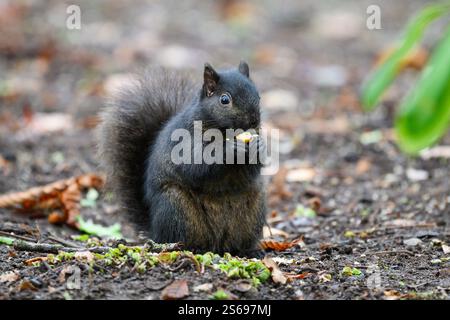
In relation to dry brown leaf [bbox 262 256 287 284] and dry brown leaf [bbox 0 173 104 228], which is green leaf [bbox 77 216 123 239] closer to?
dry brown leaf [bbox 0 173 104 228]

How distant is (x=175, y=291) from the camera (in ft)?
9.07

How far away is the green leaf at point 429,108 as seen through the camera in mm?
1437

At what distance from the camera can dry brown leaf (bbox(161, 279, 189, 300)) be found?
272cm

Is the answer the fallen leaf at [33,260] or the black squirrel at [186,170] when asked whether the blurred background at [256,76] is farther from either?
the fallen leaf at [33,260]

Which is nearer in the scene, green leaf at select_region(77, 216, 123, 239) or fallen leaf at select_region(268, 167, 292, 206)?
green leaf at select_region(77, 216, 123, 239)

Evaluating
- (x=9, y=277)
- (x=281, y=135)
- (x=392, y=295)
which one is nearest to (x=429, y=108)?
(x=392, y=295)

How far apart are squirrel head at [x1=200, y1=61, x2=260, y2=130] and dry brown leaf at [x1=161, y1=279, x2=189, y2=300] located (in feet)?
3.36

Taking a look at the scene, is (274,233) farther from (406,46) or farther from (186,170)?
(406,46)

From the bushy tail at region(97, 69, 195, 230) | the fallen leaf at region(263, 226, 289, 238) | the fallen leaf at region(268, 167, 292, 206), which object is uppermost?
the bushy tail at region(97, 69, 195, 230)

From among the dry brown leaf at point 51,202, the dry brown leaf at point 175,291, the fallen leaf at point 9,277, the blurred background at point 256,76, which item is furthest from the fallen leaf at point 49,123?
the dry brown leaf at point 175,291

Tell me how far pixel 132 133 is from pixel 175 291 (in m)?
1.70

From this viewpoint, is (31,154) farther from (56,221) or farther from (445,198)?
(445,198)

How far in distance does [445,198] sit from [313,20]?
6.08 m

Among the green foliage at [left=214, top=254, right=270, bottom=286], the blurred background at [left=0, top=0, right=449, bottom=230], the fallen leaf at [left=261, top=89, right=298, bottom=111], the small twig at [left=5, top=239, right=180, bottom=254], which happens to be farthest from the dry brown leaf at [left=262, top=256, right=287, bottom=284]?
the fallen leaf at [left=261, top=89, right=298, bottom=111]
